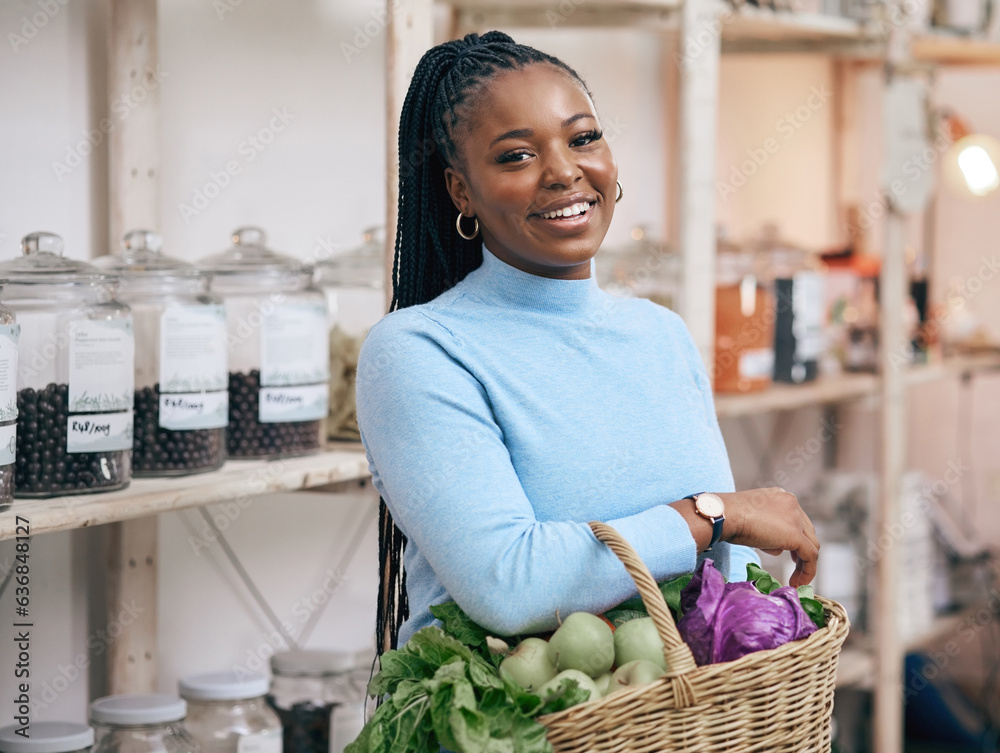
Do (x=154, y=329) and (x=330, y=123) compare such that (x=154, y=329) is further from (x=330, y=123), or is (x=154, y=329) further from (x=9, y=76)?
(x=330, y=123)

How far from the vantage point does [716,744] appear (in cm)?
90

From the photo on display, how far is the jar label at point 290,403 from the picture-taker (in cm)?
147

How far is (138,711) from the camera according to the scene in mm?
1362

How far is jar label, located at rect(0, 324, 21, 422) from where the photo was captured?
110 centimetres

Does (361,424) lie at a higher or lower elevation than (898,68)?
lower

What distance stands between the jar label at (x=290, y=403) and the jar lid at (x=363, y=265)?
0.77 ft

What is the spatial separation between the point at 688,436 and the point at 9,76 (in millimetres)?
965

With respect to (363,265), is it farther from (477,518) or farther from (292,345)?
(477,518)

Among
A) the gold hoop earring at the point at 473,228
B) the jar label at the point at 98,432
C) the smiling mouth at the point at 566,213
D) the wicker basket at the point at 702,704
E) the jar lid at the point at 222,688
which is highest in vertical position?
the smiling mouth at the point at 566,213

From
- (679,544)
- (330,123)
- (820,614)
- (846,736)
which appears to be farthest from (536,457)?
(846,736)

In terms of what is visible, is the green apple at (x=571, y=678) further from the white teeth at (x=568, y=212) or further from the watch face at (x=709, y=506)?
the white teeth at (x=568, y=212)

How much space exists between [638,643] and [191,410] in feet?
2.16

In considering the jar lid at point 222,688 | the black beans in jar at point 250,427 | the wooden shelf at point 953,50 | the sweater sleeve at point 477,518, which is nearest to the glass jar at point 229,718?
the jar lid at point 222,688

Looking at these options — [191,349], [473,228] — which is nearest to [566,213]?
[473,228]
